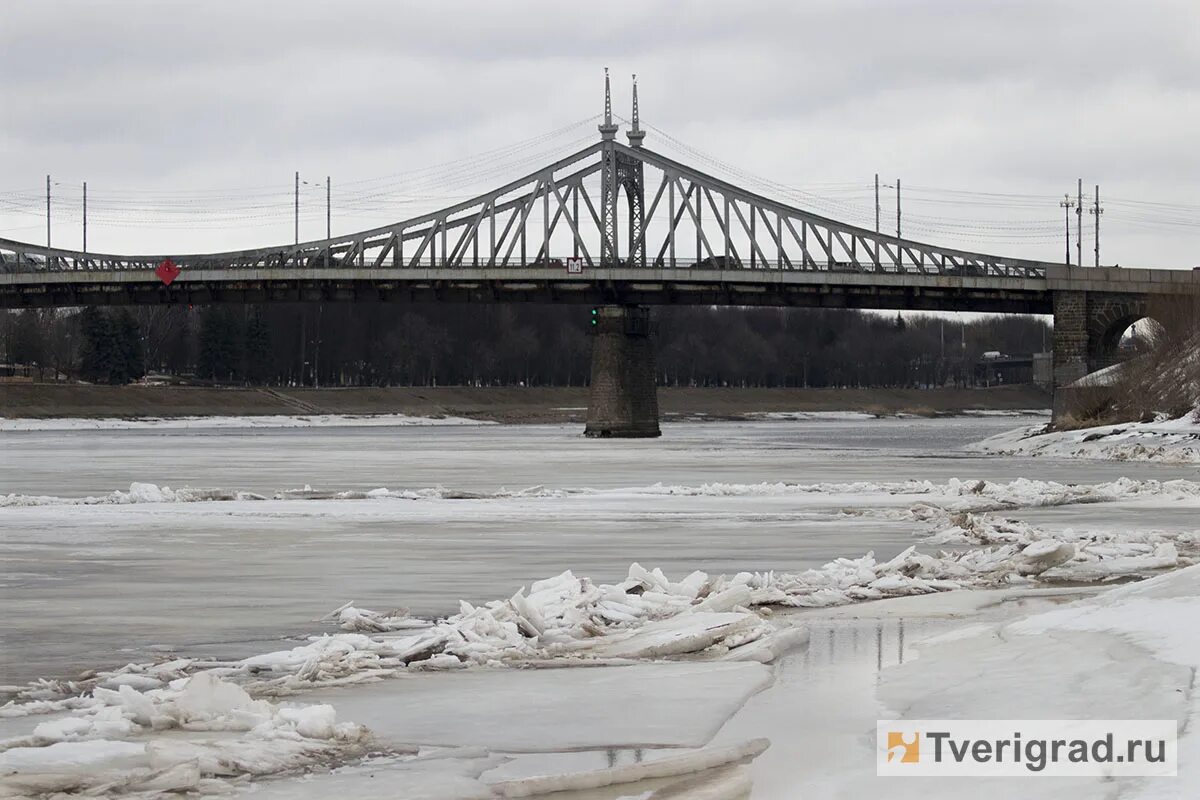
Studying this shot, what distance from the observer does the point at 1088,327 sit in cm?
9212

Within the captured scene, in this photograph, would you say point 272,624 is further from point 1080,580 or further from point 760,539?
point 760,539

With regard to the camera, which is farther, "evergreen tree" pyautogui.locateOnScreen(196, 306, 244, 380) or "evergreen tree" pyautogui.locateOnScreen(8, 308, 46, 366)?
"evergreen tree" pyautogui.locateOnScreen(196, 306, 244, 380)

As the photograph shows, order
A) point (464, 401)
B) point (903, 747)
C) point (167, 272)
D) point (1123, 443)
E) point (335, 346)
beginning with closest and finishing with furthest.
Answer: point (903, 747), point (1123, 443), point (167, 272), point (464, 401), point (335, 346)

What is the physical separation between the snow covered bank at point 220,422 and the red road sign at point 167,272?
9.55 m

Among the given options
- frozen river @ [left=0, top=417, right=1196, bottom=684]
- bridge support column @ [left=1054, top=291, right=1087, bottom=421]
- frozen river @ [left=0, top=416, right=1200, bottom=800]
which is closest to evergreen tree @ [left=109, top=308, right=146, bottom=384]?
bridge support column @ [left=1054, top=291, right=1087, bottom=421]

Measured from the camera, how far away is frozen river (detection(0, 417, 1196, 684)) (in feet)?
44.4

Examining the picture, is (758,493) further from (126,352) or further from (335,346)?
(335,346)

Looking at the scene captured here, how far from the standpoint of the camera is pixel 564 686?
415 inches

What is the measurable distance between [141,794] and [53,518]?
18.7m

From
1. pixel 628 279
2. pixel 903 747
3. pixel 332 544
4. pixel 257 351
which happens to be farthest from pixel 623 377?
pixel 903 747

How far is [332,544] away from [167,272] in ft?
274

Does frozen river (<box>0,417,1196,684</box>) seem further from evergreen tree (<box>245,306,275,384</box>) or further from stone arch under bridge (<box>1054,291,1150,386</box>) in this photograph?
evergreen tree (<box>245,306,275,384</box>)

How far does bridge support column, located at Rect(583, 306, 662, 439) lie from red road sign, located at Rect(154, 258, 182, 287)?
2467 centimetres

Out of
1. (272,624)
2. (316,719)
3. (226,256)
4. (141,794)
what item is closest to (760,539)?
(272,624)
